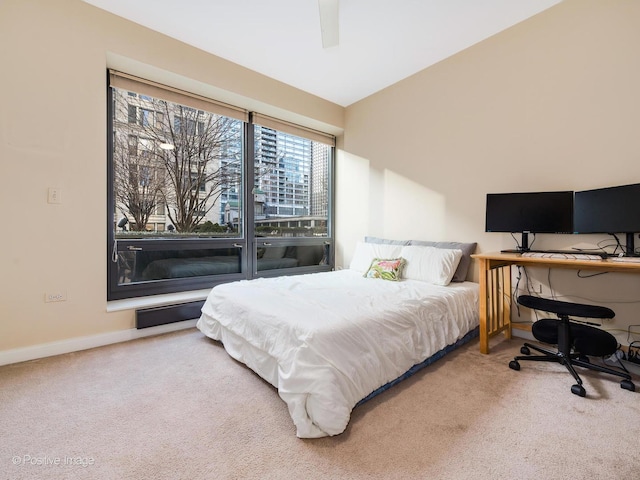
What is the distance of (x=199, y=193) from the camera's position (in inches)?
129

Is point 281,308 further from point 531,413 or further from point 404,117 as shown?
point 404,117

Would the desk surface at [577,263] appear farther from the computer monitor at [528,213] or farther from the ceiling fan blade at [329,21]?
the ceiling fan blade at [329,21]

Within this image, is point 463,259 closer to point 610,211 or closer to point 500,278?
point 500,278

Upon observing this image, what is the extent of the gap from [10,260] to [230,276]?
6.06 feet

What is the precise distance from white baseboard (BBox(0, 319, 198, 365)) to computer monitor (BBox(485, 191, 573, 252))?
10.4ft

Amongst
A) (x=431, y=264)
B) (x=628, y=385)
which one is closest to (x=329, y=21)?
(x=431, y=264)

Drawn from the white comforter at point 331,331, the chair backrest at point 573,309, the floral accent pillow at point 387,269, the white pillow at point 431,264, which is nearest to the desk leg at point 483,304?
the white comforter at point 331,331

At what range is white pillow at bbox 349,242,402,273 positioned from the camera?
3.29m

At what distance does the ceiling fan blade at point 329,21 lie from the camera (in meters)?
2.01

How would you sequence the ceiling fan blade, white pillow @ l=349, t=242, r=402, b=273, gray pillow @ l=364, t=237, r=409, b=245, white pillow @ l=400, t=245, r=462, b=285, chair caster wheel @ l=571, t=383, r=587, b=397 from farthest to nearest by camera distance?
1. gray pillow @ l=364, t=237, r=409, b=245
2. white pillow @ l=349, t=242, r=402, b=273
3. white pillow @ l=400, t=245, r=462, b=285
4. the ceiling fan blade
5. chair caster wheel @ l=571, t=383, r=587, b=397

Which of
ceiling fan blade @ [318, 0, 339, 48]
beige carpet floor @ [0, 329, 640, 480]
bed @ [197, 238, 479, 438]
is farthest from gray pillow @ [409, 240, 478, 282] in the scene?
ceiling fan blade @ [318, 0, 339, 48]

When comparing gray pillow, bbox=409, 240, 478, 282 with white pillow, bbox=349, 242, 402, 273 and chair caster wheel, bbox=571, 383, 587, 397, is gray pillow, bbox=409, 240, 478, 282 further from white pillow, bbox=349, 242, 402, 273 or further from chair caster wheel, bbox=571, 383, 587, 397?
chair caster wheel, bbox=571, 383, 587, 397

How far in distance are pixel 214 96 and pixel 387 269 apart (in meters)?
2.69

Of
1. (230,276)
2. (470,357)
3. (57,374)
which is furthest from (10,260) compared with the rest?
(470,357)
